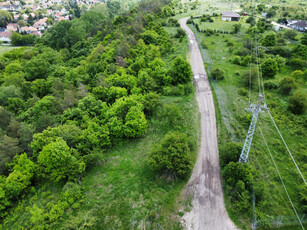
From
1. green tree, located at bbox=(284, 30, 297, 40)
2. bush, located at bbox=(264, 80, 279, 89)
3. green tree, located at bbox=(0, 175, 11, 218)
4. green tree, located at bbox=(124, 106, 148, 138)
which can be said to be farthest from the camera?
green tree, located at bbox=(284, 30, 297, 40)

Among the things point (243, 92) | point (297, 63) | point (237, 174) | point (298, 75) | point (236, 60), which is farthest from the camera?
point (236, 60)

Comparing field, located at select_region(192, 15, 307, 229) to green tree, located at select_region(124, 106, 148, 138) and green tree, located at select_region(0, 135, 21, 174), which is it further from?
green tree, located at select_region(0, 135, 21, 174)

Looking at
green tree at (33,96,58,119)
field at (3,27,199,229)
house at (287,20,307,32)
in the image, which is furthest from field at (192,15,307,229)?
house at (287,20,307,32)

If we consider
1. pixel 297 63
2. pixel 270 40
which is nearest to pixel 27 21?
pixel 270 40

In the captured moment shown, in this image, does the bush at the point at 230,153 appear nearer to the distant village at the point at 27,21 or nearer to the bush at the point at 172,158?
the bush at the point at 172,158

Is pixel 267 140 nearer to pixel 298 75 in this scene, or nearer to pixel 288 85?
pixel 288 85

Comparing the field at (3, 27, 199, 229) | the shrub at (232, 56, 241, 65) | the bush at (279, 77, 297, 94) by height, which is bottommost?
the field at (3, 27, 199, 229)
